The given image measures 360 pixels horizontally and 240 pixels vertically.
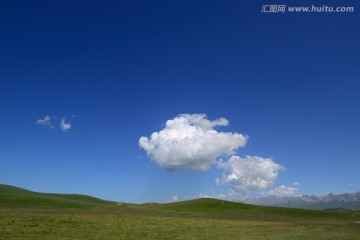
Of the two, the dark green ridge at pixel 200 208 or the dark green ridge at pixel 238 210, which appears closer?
the dark green ridge at pixel 200 208

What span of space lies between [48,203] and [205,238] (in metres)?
101

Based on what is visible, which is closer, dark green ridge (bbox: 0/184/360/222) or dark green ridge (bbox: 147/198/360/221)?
dark green ridge (bbox: 0/184/360/222)

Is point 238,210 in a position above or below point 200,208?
below

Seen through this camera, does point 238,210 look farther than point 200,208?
No

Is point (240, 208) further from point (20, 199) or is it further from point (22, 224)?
point (22, 224)

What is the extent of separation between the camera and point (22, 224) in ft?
160

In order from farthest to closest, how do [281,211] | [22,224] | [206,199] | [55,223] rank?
[206,199] → [281,211] → [55,223] → [22,224]

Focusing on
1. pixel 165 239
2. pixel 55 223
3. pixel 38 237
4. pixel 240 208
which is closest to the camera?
pixel 38 237

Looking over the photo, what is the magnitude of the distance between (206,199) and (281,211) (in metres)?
45.8

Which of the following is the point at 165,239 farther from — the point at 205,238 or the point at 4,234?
the point at 4,234

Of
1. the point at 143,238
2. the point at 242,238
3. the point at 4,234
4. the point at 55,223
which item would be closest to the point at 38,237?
the point at 4,234

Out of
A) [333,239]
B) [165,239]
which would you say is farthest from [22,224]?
[333,239]

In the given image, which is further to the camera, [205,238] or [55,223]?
[55,223]

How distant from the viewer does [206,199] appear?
166625 millimetres
